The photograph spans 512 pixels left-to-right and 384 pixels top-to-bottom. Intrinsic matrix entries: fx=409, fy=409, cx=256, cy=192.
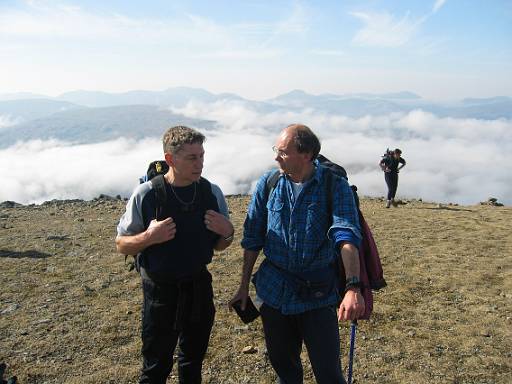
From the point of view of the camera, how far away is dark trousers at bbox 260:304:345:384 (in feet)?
11.0

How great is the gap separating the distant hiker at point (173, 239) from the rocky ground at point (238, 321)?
1.89m

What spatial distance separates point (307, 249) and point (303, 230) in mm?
162

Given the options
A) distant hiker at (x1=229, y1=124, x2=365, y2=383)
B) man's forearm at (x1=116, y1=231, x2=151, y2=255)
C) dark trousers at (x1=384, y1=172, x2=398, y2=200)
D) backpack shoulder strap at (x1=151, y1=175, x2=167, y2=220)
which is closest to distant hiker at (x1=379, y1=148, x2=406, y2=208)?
dark trousers at (x1=384, y1=172, x2=398, y2=200)

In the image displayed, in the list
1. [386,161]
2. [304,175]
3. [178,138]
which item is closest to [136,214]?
[178,138]

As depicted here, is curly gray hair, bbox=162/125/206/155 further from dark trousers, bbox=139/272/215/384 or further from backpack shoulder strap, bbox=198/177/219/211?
Result: dark trousers, bbox=139/272/215/384

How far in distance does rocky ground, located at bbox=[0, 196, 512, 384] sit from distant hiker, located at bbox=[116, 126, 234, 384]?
189cm

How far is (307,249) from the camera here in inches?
134

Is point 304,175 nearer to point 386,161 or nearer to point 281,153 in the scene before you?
point 281,153

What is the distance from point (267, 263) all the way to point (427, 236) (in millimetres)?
10122

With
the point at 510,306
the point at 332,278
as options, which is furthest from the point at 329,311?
the point at 510,306

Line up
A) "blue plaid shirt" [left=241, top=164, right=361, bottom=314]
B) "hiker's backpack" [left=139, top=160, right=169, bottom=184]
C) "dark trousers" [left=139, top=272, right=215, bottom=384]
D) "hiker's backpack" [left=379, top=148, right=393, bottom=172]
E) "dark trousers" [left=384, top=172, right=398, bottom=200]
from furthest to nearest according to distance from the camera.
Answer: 1. "dark trousers" [left=384, top=172, right=398, bottom=200]
2. "hiker's backpack" [left=379, top=148, right=393, bottom=172]
3. "hiker's backpack" [left=139, top=160, right=169, bottom=184]
4. "dark trousers" [left=139, top=272, right=215, bottom=384]
5. "blue plaid shirt" [left=241, top=164, right=361, bottom=314]

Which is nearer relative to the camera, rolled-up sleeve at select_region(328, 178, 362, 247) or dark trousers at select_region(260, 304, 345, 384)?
rolled-up sleeve at select_region(328, 178, 362, 247)

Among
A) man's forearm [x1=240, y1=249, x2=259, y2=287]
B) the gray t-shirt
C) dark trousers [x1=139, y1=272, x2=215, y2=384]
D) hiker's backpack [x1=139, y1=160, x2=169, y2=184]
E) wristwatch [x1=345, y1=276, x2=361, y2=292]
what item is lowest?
dark trousers [x1=139, y1=272, x2=215, y2=384]

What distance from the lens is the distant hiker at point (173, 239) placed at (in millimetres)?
3559
